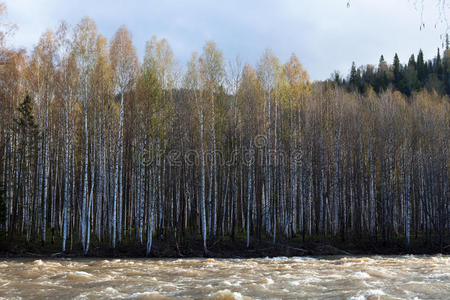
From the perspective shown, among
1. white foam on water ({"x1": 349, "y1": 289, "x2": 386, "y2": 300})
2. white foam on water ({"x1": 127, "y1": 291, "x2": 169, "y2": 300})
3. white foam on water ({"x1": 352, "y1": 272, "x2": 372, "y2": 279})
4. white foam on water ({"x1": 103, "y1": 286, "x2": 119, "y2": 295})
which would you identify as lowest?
white foam on water ({"x1": 352, "y1": 272, "x2": 372, "y2": 279})

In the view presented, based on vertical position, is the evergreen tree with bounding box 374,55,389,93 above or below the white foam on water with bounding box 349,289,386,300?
Result: above

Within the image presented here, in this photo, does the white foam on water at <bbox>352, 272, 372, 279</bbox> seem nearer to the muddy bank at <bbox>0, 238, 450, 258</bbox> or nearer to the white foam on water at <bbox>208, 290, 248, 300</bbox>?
the white foam on water at <bbox>208, 290, 248, 300</bbox>

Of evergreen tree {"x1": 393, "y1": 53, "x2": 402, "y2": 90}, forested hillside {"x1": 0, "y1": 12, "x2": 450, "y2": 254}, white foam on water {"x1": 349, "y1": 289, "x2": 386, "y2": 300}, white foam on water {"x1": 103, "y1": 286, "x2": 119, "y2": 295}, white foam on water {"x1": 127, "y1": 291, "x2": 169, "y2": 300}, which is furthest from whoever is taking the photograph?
evergreen tree {"x1": 393, "y1": 53, "x2": 402, "y2": 90}

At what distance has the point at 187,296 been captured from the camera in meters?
7.09

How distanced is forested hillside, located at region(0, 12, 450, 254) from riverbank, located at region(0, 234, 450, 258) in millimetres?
546

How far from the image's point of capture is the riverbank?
16734 millimetres

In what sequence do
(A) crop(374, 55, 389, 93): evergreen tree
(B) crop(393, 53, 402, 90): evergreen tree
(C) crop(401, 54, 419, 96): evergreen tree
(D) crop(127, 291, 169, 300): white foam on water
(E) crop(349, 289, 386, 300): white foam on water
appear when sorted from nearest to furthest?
(E) crop(349, 289, 386, 300): white foam on water < (D) crop(127, 291, 169, 300): white foam on water < (C) crop(401, 54, 419, 96): evergreen tree < (A) crop(374, 55, 389, 93): evergreen tree < (B) crop(393, 53, 402, 90): evergreen tree

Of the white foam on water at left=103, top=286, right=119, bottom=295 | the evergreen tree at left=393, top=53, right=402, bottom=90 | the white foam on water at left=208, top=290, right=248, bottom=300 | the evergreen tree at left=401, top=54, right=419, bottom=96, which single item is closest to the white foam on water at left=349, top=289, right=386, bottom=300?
the white foam on water at left=208, top=290, right=248, bottom=300

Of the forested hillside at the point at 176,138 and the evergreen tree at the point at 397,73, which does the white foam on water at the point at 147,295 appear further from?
the evergreen tree at the point at 397,73

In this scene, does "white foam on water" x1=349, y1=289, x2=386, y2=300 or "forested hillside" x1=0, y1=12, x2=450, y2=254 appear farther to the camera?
"forested hillside" x1=0, y1=12, x2=450, y2=254

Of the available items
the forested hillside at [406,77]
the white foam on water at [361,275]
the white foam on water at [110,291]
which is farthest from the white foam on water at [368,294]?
the forested hillside at [406,77]

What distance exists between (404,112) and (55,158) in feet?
82.9

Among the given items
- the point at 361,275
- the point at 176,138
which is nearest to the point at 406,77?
the point at 176,138

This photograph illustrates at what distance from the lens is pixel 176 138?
2150cm
